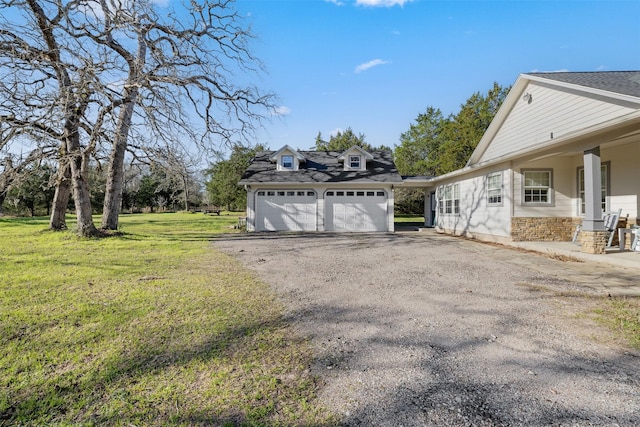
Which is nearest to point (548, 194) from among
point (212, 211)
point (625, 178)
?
point (625, 178)

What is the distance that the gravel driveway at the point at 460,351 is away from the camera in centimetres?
206

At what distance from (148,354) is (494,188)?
12107mm

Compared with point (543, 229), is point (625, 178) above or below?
above

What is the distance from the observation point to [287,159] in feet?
58.7

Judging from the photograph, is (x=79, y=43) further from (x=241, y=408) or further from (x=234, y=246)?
(x=241, y=408)

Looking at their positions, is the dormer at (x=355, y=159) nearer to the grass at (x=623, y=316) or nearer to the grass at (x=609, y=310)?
the grass at (x=609, y=310)

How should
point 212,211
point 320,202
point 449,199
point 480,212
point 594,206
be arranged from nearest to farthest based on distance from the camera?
point 594,206, point 480,212, point 449,199, point 320,202, point 212,211

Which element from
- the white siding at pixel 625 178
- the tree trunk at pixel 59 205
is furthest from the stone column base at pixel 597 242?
the tree trunk at pixel 59 205

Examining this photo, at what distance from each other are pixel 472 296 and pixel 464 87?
3079cm

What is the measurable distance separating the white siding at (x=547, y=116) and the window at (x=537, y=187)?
1.00 m

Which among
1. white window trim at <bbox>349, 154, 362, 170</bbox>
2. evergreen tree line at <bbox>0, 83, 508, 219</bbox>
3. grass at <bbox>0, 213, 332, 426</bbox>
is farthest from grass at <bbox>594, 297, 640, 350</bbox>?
evergreen tree line at <bbox>0, 83, 508, 219</bbox>

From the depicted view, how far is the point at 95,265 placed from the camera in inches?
268

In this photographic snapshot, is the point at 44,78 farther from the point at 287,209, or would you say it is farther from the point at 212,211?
the point at 212,211

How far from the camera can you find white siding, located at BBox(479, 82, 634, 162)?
910cm
